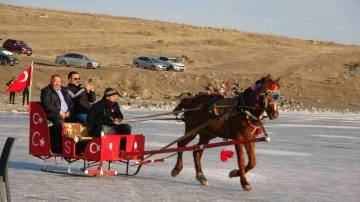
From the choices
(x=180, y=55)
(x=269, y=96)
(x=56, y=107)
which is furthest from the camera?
(x=180, y=55)

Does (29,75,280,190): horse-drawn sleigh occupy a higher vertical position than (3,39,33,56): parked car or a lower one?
lower

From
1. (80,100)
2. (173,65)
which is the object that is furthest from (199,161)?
(173,65)

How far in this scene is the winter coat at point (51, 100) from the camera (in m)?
14.1

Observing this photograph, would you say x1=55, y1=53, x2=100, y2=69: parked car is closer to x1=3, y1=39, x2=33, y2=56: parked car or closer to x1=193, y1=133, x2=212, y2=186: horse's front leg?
x1=3, y1=39, x2=33, y2=56: parked car

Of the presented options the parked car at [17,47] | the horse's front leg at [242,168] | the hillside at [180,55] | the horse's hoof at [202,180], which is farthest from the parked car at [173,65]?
the horse's front leg at [242,168]

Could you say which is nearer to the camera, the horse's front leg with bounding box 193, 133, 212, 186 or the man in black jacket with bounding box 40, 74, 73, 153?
the horse's front leg with bounding box 193, 133, 212, 186

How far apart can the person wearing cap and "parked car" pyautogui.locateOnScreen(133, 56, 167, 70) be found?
168ft

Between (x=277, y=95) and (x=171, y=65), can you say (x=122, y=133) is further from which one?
(x=171, y=65)

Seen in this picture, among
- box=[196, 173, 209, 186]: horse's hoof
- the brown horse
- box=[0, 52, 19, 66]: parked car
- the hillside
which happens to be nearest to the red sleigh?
the brown horse

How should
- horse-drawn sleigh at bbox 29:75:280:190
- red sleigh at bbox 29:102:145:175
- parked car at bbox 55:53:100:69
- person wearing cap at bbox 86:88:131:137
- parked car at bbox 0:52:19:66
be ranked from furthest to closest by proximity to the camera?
parked car at bbox 55:53:100:69, parked car at bbox 0:52:19:66, person wearing cap at bbox 86:88:131:137, red sleigh at bbox 29:102:145:175, horse-drawn sleigh at bbox 29:75:280:190

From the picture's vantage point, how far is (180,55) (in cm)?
7944

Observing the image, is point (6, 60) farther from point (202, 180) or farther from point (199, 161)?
point (202, 180)

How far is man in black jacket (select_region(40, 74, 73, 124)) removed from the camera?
14.1 meters

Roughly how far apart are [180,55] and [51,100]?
6534 cm
